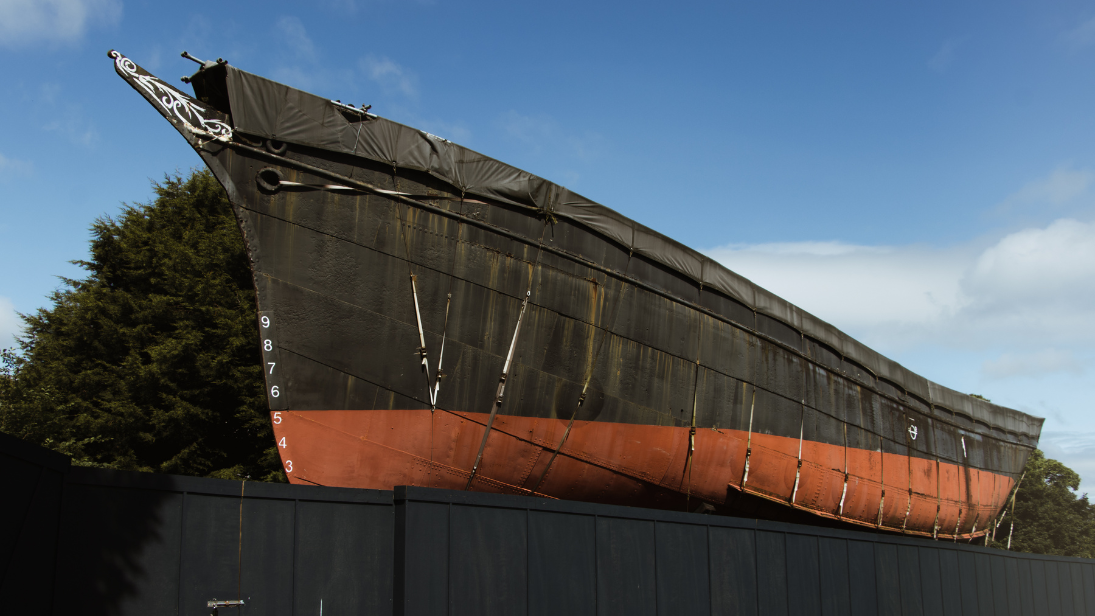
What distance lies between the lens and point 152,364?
58.3ft

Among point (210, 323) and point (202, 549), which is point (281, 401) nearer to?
point (202, 549)

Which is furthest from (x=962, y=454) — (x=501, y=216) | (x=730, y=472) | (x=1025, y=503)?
(x=1025, y=503)

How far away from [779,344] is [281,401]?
7.42m

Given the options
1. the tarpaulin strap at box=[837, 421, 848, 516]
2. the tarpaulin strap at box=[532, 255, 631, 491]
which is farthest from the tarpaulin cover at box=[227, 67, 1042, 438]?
the tarpaulin strap at box=[837, 421, 848, 516]

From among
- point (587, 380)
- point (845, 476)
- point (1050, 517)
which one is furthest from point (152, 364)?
point (1050, 517)

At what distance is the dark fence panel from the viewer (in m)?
4.74

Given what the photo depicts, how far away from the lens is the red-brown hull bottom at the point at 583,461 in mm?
7621

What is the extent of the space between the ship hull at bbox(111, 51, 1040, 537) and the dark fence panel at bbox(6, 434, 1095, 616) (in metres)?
1.33

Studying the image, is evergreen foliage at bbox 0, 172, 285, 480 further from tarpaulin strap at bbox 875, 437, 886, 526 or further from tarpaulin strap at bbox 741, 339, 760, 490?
tarpaulin strap at bbox 875, 437, 886, 526

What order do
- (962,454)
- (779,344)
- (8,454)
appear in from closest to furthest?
(8,454)
(779,344)
(962,454)

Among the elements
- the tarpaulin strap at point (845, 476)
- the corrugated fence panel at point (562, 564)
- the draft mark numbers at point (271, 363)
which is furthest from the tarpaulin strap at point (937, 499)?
Result: the draft mark numbers at point (271, 363)

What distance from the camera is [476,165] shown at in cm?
875

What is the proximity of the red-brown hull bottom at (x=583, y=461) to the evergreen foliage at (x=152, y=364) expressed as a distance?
36.9 ft

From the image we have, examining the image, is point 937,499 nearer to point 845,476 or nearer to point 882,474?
point 882,474
